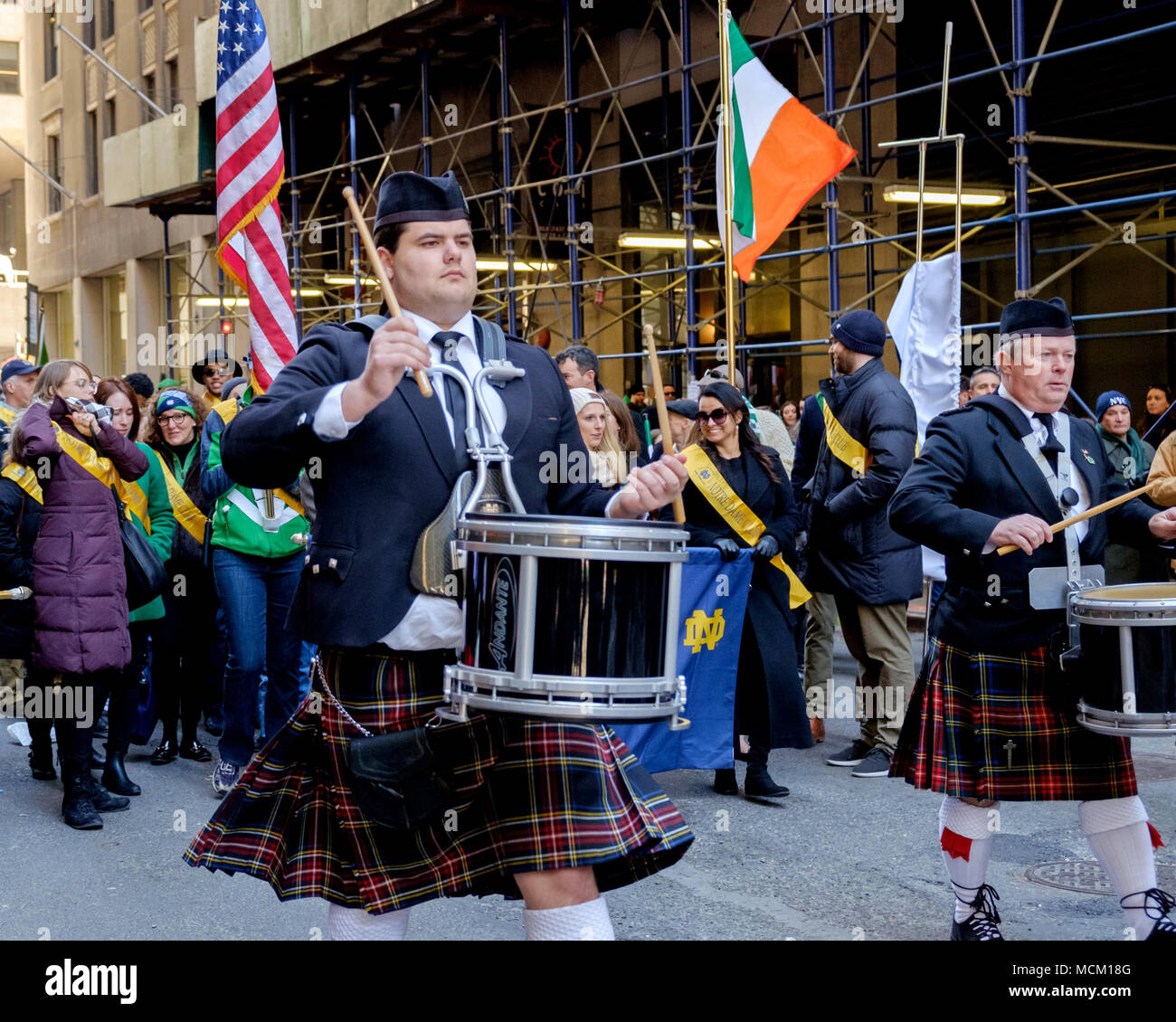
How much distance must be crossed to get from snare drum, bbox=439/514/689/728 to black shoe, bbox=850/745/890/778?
14.6 feet

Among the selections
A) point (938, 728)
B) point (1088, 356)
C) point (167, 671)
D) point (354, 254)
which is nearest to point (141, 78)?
point (354, 254)

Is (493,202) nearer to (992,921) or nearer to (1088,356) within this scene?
(1088,356)

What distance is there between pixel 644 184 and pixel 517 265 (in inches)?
76.9

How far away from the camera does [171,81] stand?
2814 cm

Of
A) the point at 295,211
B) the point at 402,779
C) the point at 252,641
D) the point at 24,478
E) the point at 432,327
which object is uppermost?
the point at 295,211

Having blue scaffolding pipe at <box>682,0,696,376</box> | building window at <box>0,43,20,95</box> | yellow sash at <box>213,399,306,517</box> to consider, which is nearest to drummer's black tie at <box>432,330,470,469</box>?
yellow sash at <box>213,399,306,517</box>

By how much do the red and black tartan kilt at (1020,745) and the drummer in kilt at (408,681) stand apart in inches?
55.0

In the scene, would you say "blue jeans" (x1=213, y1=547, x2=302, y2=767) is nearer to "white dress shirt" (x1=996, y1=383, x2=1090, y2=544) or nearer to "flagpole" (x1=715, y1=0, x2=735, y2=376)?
"flagpole" (x1=715, y1=0, x2=735, y2=376)

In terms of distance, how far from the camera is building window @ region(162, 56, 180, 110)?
2792 centimetres

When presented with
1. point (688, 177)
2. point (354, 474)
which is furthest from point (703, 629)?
point (688, 177)

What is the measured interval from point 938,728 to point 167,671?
182 inches

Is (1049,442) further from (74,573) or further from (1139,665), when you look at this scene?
(74,573)

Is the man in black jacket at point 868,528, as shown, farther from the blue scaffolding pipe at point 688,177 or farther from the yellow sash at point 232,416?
the blue scaffolding pipe at point 688,177
